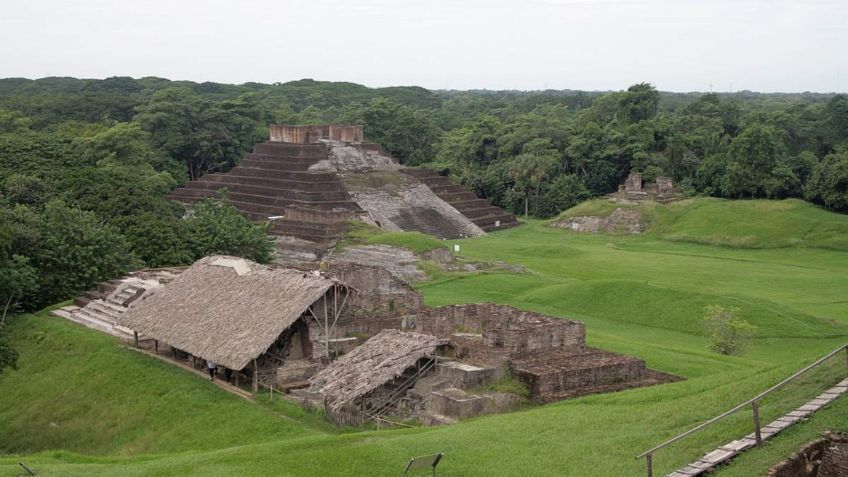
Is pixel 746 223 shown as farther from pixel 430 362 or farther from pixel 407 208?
pixel 430 362

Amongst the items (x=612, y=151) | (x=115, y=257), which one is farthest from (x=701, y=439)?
(x=612, y=151)

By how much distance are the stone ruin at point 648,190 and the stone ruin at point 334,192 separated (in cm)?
762

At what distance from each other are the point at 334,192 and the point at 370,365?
32.7 metres

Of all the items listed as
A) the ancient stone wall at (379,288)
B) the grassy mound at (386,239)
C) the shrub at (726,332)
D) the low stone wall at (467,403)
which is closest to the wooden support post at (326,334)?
the ancient stone wall at (379,288)

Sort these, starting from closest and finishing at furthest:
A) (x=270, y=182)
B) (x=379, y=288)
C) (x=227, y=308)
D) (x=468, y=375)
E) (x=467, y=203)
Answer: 1. (x=468, y=375)
2. (x=227, y=308)
3. (x=379, y=288)
4. (x=270, y=182)
5. (x=467, y=203)

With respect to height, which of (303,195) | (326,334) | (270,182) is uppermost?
(270,182)

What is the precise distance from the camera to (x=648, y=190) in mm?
58562

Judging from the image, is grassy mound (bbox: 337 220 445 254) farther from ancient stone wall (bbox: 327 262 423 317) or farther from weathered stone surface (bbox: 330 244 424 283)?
ancient stone wall (bbox: 327 262 423 317)

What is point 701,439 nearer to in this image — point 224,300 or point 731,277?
point 224,300

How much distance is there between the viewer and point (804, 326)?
29.3 m

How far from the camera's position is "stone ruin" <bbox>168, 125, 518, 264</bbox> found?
1870 inches

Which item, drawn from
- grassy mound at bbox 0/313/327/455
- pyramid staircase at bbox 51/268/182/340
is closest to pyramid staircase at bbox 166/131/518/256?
pyramid staircase at bbox 51/268/182/340

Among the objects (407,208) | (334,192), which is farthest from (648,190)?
(334,192)

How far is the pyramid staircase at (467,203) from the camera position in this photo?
2239 inches
